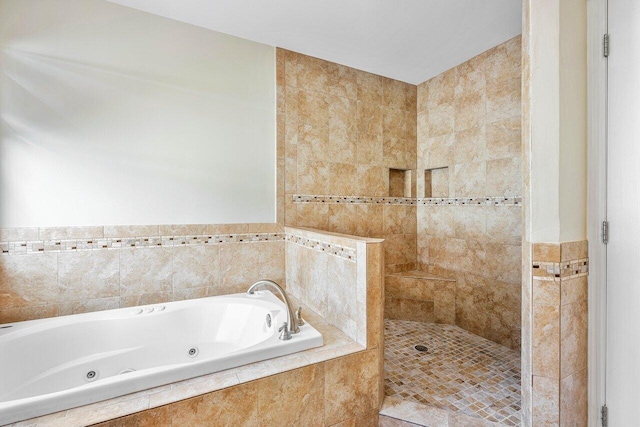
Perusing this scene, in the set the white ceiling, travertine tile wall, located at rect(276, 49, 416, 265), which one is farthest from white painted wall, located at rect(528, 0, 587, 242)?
travertine tile wall, located at rect(276, 49, 416, 265)

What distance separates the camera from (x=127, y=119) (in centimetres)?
208

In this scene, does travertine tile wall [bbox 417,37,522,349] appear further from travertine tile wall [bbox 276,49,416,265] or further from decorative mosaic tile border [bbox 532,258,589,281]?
decorative mosaic tile border [bbox 532,258,589,281]

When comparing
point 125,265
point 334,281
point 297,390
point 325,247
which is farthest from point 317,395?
point 125,265

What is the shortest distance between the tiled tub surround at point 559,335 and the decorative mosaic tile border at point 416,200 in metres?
1.12

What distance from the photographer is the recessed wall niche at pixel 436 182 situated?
10.1 ft

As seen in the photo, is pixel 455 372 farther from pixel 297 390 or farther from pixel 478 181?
pixel 478 181

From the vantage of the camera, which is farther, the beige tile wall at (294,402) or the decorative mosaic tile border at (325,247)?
the decorative mosaic tile border at (325,247)

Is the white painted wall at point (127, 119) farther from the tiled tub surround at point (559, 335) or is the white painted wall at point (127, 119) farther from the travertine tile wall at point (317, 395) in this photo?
the tiled tub surround at point (559, 335)

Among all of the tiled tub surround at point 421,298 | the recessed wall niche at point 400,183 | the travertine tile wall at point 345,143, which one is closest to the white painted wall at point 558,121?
the tiled tub surround at point 421,298

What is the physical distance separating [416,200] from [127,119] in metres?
2.86

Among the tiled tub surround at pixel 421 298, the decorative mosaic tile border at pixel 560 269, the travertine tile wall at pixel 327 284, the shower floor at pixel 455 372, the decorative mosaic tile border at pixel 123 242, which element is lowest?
the shower floor at pixel 455 372

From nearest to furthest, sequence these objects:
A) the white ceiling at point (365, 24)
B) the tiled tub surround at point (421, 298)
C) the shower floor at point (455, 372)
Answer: the shower floor at point (455, 372) < the white ceiling at point (365, 24) < the tiled tub surround at point (421, 298)

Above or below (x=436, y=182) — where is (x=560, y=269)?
below

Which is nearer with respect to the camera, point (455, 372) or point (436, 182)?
point (455, 372)
